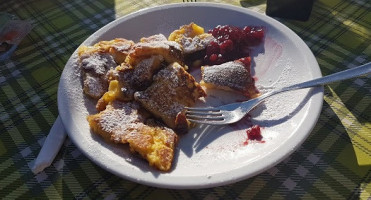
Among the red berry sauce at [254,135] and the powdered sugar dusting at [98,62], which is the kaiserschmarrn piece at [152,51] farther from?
the red berry sauce at [254,135]

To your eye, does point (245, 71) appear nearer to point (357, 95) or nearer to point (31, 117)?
point (357, 95)

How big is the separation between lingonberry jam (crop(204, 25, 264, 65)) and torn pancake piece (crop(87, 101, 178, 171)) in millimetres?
460

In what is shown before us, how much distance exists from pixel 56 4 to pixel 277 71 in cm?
153

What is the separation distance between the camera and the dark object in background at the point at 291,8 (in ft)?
5.90

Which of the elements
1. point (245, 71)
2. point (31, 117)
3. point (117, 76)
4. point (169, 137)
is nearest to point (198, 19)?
point (245, 71)

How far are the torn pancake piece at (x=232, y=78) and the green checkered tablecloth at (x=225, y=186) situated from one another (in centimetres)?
30

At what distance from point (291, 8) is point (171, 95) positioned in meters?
0.96

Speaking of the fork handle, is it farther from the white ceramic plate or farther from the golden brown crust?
the golden brown crust

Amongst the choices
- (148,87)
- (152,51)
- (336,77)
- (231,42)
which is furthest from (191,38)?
(336,77)

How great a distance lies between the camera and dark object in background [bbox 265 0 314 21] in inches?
70.9

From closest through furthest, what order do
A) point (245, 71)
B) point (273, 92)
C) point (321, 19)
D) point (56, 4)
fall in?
point (273, 92)
point (245, 71)
point (321, 19)
point (56, 4)

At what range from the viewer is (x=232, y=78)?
1.35m

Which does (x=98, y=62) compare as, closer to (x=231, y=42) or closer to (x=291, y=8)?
(x=231, y=42)

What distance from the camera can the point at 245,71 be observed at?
1377mm
